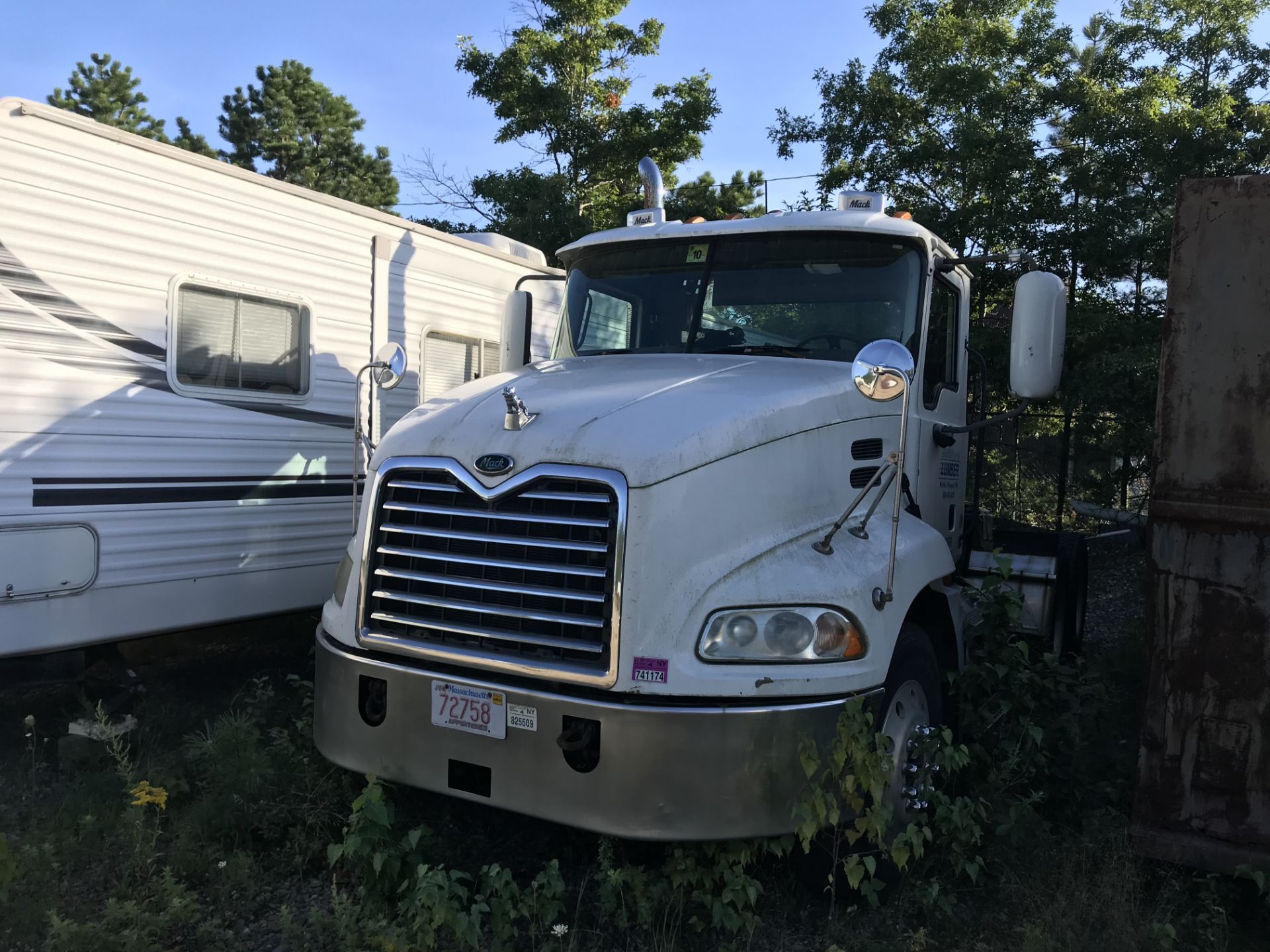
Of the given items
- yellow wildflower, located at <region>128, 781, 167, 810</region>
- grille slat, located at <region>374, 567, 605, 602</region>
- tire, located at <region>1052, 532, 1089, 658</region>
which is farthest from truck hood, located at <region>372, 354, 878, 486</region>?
tire, located at <region>1052, 532, 1089, 658</region>

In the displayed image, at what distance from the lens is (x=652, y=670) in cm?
326

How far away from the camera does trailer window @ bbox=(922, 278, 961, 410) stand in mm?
4969

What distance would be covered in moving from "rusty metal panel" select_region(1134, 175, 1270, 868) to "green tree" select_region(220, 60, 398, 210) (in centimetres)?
3674

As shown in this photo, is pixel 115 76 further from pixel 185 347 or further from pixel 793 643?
pixel 793 643

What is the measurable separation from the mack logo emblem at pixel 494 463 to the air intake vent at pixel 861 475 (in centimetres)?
148

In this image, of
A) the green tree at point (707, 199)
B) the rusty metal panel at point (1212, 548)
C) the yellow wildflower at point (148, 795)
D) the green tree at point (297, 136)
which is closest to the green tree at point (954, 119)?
the green tree at point (707, 199)

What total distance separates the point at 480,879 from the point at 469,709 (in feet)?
2.55

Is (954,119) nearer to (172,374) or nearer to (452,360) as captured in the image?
(452,360)

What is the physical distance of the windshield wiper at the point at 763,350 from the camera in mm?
4617

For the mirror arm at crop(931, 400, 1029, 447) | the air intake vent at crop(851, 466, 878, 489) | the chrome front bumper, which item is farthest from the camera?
the mirror arm at crop(931, 400, 1029, 447)

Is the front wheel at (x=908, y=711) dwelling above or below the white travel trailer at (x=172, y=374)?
→ below

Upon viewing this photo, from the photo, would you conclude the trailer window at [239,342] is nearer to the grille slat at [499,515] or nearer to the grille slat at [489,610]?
the grille slat at [499,515]

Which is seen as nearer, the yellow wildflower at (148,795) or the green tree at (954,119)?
the yellow wildflower at (148,795)

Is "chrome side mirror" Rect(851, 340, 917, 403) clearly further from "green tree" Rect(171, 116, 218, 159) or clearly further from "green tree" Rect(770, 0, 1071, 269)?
"green tree" Rect(171, 116, 218, 159)
